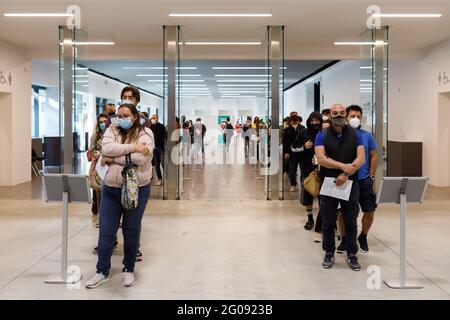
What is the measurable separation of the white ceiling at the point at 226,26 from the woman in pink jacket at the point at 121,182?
13.1ft

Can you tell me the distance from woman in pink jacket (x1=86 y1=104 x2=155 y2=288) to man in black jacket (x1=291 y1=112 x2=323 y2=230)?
257cm

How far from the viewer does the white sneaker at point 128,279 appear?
4.46 metres

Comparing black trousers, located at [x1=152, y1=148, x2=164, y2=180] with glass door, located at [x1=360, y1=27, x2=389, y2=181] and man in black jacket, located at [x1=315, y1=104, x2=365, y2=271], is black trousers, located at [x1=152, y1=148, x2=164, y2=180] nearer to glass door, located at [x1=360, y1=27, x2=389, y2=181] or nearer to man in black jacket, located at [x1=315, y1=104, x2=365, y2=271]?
glass door, located at [x1=360, y1=27, x2=389, y2=181]

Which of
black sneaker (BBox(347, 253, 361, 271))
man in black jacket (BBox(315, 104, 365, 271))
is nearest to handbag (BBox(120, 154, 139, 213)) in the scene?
man in black jacket (BBox(315, 104, 365, 271))

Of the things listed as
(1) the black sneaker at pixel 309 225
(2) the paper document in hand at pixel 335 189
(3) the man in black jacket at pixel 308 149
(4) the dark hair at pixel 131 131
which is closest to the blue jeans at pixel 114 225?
(4) the dark hair at pixel 131 131

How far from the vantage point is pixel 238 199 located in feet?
32.6

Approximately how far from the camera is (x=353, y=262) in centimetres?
504

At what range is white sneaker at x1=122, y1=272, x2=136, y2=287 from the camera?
446 centimetres

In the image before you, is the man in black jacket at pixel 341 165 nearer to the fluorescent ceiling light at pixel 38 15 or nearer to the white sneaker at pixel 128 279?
the white sneaker at pixel 128 279

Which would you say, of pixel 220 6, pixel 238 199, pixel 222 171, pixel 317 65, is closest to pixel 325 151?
pixel 220 6

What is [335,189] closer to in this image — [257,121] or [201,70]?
[257,121]

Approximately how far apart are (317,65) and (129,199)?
1568 cm

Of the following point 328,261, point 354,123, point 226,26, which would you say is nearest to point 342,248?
point 328,261

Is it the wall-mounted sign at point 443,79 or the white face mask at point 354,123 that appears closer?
the white face mask at point 354,123
